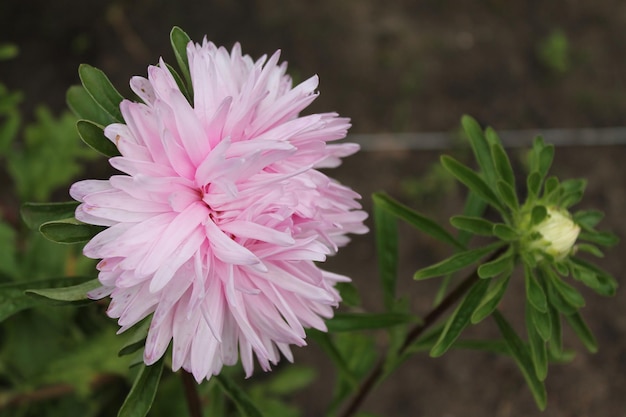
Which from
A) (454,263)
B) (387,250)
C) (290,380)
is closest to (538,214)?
(454,263)

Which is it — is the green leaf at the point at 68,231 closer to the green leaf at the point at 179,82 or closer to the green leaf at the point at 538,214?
the green leaf at the point at 179,82

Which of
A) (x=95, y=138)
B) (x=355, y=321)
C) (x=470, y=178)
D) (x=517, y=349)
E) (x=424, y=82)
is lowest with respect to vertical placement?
(x=424, y=82)

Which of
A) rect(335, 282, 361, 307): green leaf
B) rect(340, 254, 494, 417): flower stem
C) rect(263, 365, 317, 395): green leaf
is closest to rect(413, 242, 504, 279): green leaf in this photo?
rect(340, 254, 494, 417): flower stem

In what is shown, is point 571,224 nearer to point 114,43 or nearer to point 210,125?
point 210,125

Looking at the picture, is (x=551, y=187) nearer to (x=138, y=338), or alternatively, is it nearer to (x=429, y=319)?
(x=429, y=319)

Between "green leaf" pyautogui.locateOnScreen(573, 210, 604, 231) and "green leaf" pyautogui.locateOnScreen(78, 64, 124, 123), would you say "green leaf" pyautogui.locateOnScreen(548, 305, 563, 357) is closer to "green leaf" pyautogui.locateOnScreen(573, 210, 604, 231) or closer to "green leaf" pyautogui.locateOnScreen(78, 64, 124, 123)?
"green leaf" pyautogui.locateOnScreen(573, 210, 604, 231)

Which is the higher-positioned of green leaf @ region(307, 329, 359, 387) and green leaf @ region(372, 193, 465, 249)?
green leaf @ region(372, 193, 465, 249)

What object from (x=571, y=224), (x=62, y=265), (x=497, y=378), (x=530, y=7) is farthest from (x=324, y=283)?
(x=530, y=7)
